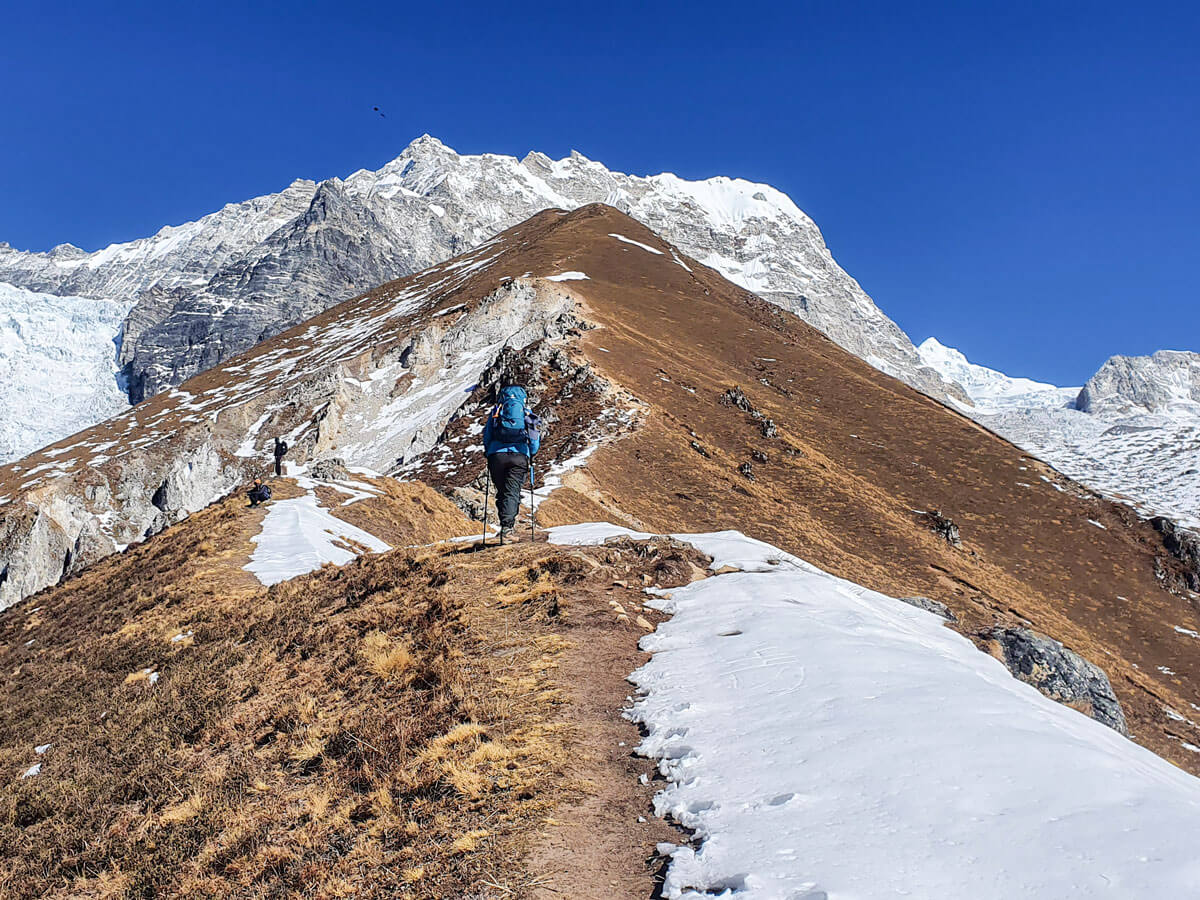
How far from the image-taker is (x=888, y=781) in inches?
212

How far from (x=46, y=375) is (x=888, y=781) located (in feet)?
735

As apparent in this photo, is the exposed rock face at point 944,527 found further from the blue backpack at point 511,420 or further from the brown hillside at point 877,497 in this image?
the blue backpack at point 511,420

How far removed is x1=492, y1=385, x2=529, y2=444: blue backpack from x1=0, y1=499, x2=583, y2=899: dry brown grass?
254cm

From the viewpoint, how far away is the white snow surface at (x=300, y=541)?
56.5 ft

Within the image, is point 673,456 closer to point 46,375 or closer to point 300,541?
point 300,541

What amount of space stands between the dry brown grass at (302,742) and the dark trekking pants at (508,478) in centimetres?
161

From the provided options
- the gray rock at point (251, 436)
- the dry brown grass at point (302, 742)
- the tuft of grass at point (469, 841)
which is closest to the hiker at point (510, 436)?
the dry brown grass at point (302, 742)

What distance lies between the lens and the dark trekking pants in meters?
14.4

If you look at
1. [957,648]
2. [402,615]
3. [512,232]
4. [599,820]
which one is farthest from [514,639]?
[512,232]

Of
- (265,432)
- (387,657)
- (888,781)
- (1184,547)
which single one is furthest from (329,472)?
(1184,547)

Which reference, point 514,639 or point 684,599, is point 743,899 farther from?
point 684,599

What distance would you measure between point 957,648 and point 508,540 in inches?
350

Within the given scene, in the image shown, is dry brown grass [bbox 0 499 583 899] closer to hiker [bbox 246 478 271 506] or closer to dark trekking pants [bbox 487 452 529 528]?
dark trekking pants [bbox 487 452 529 528]

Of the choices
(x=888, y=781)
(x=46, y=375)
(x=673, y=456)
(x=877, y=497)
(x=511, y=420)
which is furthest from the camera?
(x=46, y=375)
